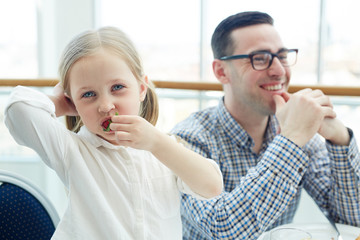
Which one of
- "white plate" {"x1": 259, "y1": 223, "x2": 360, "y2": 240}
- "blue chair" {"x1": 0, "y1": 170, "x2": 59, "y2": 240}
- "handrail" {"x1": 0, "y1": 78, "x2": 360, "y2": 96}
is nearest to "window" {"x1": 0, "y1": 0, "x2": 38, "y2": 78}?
"handrail" {"x1": 0, "y1": 78, "x2": 360, "y2": 96}

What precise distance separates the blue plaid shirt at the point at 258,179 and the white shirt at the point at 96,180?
282mm

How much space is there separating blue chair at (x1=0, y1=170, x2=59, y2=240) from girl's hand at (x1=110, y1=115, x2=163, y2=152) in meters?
0.43

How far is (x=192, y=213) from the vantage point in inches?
54.7

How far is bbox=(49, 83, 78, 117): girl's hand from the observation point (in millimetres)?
1078

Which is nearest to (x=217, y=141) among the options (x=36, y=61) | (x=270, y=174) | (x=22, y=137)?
(x=270, y=174)

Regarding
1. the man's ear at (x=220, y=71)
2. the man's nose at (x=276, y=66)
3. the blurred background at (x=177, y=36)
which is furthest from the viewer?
the blurred background at (x=177, y=36)

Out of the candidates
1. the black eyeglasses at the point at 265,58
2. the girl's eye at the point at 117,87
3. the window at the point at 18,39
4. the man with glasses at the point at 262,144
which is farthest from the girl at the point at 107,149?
the window at the point at 18,39

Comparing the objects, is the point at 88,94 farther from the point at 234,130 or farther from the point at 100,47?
the point at 234,130

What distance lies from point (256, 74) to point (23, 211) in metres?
0.95

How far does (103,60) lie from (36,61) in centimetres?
408

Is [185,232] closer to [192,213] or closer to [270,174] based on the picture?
[192,213]

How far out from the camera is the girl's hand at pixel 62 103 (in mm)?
1078

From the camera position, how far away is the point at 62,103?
109cm

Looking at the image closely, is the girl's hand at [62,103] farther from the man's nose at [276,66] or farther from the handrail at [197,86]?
the man's nose at [276,66]
